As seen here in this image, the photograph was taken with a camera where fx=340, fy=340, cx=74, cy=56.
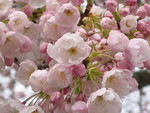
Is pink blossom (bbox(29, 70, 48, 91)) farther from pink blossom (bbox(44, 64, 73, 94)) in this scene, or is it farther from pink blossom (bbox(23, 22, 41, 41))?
pink blossom (bbox(23, 22, 41, 41))

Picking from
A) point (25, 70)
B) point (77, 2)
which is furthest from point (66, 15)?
point (25, 70)

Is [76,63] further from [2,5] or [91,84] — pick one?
[2,5]

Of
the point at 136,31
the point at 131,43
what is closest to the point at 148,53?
the point at 131,43

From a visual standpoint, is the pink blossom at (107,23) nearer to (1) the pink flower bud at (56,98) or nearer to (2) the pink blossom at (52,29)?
(2) the pink blossom at (52,29)

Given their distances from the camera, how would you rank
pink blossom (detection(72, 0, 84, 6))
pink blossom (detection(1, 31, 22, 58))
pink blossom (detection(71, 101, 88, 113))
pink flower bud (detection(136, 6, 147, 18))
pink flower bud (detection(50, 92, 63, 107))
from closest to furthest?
1. pink blossom (detection(71, 101, 88, 113))
2. pink flower bud (detection(50, 92, 63, 107))
3. pink blossom (detection(1, 31, 22, 58))
4. pink blossom (detection(72, 0, 84, 6))
5. pink flower bud (detection(136, 6, 147, 18))

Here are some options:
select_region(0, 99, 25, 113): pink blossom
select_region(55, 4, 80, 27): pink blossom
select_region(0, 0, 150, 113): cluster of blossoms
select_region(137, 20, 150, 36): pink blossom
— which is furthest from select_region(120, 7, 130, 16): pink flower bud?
select_region(0, 99, 25, 113): pink blossom

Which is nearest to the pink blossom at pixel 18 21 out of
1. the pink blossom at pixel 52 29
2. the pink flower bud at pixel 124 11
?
the pink blossom at pixel 52 29

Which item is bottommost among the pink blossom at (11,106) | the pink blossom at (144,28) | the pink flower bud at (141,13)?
the pink blossom at (11,106)

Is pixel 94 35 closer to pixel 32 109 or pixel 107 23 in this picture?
pixel 107 23

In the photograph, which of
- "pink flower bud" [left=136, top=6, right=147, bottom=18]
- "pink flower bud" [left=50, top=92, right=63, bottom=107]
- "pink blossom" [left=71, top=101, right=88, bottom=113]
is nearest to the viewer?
"pink blossom" [left=71, top=101, right=88, bottom=113]
